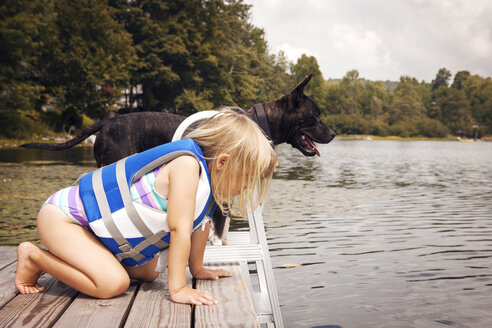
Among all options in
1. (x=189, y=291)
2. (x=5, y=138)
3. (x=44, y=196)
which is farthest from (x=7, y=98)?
(x=189, y=291)

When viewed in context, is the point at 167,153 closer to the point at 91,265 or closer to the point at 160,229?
the point at 160,229

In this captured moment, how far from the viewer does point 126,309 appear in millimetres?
2062

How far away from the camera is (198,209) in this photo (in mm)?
2248

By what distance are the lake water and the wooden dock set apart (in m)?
1.47

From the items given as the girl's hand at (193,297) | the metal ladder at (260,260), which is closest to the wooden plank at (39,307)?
the girl's hand at (193,297)

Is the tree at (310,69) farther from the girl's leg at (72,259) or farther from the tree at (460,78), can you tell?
the girl's leg at (72,259)

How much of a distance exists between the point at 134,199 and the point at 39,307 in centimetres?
60

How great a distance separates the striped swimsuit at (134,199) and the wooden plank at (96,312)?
1.13 ft

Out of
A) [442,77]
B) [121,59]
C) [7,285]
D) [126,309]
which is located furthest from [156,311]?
[442,77]

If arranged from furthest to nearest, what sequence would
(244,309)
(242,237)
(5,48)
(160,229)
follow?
(5,48)
(242,237)
(160,229)
(244,309)

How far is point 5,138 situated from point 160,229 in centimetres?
2665

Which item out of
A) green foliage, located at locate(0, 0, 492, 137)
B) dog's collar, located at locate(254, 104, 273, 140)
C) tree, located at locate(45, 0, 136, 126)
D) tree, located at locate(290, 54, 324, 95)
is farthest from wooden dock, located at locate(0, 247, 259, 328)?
tree, located at locate(290, 54, 324, 95)

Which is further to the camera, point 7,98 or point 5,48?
point 7,98

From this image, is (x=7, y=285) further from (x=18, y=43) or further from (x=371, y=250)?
(x=18, y=43)
